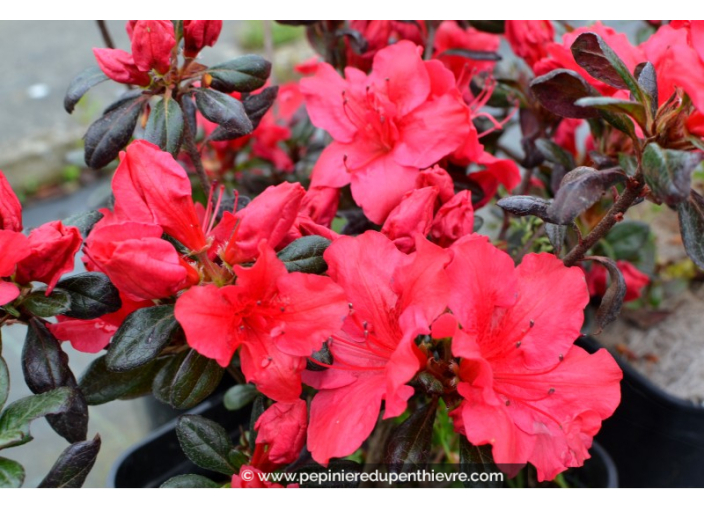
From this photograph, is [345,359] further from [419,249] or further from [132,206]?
[132,206]

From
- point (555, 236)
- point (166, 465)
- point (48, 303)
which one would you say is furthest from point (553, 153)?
point (166, 465)

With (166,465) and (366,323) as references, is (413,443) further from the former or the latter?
(166,465)

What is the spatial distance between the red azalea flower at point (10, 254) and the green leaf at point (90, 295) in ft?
0.21

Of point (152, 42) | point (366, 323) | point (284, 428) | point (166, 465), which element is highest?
point (152, 42)

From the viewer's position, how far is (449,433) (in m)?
1.19

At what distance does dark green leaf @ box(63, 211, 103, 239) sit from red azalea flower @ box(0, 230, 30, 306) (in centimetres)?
11

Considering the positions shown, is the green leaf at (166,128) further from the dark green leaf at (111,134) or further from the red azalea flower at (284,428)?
the red azalea flower at (284,428)

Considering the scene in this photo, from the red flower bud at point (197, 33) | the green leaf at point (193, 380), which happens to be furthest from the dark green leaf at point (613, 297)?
the red flower bud at point (197, 33)

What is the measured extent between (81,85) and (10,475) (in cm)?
48

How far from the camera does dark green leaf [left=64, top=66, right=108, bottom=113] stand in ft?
3.01

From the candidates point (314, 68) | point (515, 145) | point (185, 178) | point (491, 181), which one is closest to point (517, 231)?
point (491, 181)

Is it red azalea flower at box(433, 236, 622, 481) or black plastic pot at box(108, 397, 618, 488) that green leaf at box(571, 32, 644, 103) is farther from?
black plastic pot at box(108, 397, 618, 488)

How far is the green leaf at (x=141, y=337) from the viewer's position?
2.38 feet

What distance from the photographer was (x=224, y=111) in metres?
0.86
